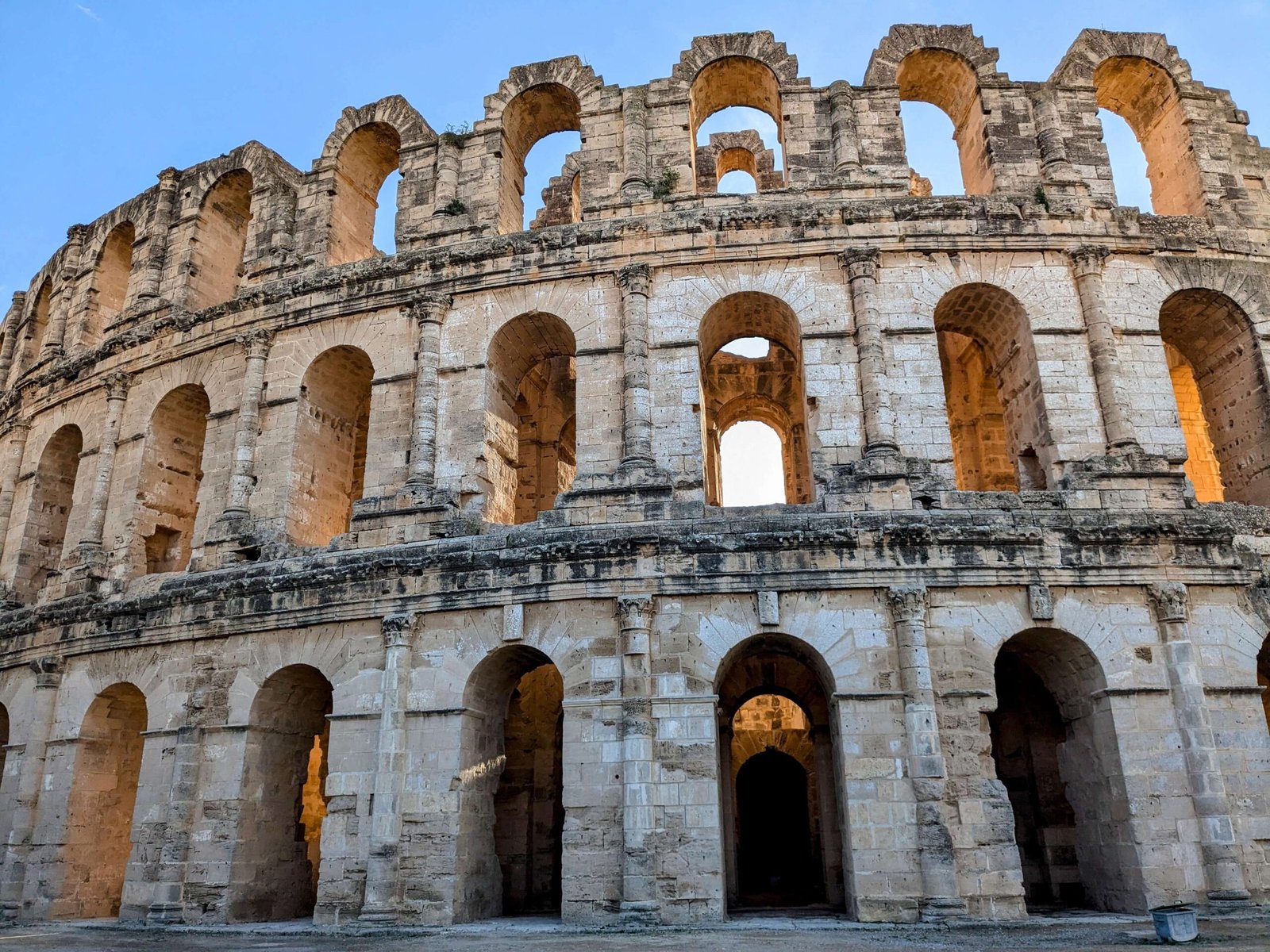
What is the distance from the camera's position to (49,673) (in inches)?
615

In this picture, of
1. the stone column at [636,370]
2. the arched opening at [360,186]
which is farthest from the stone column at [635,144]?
the arched opening at [360,186]

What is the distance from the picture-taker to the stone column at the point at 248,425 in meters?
15.2

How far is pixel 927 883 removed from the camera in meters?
10.9

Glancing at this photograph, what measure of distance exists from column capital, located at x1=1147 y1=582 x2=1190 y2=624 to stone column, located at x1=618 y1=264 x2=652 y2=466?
6.71 m

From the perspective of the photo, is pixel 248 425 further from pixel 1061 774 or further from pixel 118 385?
pixel 1061 774

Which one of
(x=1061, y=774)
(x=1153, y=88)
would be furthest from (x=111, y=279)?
(x=1153, y=88)

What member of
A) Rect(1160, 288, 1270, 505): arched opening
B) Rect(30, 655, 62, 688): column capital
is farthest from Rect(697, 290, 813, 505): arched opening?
Rect(30, 655, 62, 688): column capital

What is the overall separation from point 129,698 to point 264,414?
5.17 meters

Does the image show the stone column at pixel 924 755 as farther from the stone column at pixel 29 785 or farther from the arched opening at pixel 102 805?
the stone column at pixel 29 785

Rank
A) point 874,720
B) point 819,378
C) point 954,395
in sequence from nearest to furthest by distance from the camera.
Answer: point 874,720, point 819,378, point 954,395

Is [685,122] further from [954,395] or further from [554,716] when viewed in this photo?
[554,716]

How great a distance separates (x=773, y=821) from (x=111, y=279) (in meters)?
19.0

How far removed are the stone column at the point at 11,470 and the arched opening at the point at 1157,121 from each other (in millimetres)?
21495

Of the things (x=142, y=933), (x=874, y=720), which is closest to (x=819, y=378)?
(x=874, y=720)
